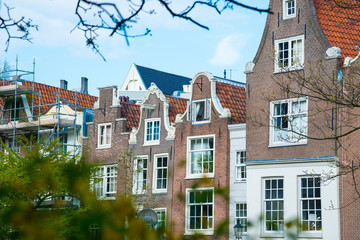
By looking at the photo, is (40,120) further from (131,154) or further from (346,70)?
(346,70)

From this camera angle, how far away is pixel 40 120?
37.3 meters

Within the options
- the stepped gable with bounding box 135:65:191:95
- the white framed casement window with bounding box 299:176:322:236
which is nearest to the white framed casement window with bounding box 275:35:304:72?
the white framed casement window with bounding box 299:176:322:236

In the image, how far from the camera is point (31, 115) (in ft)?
126

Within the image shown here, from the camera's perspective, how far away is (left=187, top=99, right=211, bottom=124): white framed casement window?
29.0 m

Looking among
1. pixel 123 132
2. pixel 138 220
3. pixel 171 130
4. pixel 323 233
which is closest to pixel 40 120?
pixel 123 132

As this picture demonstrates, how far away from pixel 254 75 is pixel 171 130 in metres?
5.77

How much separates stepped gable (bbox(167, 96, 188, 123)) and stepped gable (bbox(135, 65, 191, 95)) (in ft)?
70.2

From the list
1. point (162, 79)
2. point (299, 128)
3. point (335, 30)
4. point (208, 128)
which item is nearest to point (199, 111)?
point (208, 128)

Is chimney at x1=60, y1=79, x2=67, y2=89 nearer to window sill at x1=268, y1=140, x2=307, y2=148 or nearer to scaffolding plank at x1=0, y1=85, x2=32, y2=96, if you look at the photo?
scaffolding plank at x1=0, y1=85, x2=32, y2=96

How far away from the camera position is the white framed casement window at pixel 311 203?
23.5 meters

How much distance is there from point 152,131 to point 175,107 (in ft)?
5.36

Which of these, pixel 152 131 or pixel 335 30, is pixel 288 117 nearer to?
pixel 335 30

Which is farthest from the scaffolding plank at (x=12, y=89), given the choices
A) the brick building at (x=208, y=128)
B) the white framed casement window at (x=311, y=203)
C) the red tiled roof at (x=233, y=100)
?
the white framed casement window at (x=311, y=203)

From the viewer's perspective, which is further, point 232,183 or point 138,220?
point 232,183
